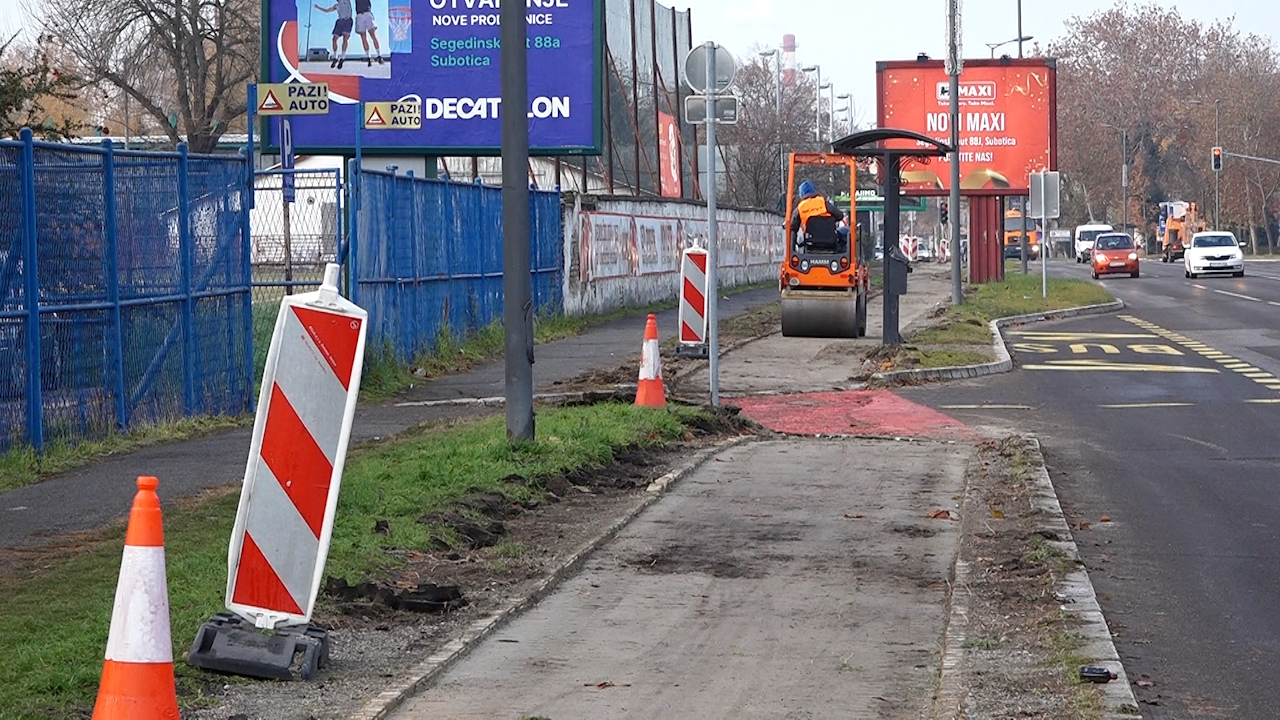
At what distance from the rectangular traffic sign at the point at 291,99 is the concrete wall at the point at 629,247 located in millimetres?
11244

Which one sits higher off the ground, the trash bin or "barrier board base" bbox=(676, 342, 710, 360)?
the trash bin

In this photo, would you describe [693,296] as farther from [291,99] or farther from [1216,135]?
[1216,135]

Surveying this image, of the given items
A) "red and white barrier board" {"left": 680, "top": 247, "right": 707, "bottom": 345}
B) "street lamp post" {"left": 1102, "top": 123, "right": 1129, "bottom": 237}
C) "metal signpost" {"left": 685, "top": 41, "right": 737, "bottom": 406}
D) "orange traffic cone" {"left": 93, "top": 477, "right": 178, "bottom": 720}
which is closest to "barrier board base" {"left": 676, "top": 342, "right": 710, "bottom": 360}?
"red and white barrier board" {"left": 680, "top": 247, "right": 707, "bottom": 345}

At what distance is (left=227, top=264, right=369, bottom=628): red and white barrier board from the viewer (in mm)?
6262

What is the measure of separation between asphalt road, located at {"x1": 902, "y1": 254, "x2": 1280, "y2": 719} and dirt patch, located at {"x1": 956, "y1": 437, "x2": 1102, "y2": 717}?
288 millimetres

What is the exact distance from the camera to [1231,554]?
9320 mm

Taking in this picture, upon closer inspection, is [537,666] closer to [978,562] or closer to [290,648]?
[290,648]

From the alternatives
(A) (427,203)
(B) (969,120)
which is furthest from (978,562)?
(B) (969,120)

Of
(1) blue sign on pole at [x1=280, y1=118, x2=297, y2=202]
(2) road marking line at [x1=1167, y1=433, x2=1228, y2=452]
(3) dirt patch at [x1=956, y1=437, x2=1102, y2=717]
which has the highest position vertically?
(1) blue sign on pole at [x1=280, y1=118, x2=297, y2=202]

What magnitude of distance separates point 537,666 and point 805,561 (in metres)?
2.63

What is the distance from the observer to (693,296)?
62.0 feet

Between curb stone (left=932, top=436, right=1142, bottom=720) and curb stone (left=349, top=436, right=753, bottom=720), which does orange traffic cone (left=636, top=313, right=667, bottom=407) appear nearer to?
curb stone (left=349, top=436, right=753, bottom=720)

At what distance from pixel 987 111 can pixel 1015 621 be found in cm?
4394

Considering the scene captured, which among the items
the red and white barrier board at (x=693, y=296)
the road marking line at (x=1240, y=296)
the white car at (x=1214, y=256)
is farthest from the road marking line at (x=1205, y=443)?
the white car at (x=1214, y=256)
